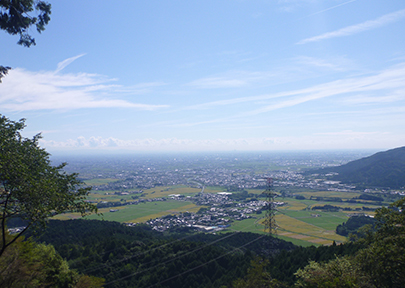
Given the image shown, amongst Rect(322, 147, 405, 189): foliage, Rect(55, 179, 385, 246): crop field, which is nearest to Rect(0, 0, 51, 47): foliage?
Rect(55, 179, 385, 246): crop field

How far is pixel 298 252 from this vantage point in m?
28.5

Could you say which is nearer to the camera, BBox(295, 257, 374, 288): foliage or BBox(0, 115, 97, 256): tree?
BBox(0, 115, 97, 256): tree

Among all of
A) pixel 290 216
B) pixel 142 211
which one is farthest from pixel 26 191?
pixel 142 211

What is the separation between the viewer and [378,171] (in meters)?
117

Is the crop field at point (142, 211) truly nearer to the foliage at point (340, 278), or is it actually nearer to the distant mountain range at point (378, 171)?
the foliage at point (340, 278)

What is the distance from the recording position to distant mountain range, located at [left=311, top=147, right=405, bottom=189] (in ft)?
344

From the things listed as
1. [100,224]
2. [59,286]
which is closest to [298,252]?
[59,286]

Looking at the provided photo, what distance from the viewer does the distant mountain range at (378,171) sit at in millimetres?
104812

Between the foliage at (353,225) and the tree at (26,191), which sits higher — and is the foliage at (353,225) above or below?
below

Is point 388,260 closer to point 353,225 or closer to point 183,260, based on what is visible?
point 183,260

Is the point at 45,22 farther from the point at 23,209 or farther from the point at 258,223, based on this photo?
the point at 258,223

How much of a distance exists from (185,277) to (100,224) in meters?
27.4

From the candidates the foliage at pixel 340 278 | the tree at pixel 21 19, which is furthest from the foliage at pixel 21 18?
the foliage at pixel 340 278

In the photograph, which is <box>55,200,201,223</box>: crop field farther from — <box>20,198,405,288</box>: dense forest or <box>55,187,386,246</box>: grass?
<box>20,198,405,288</box>: dense forest
